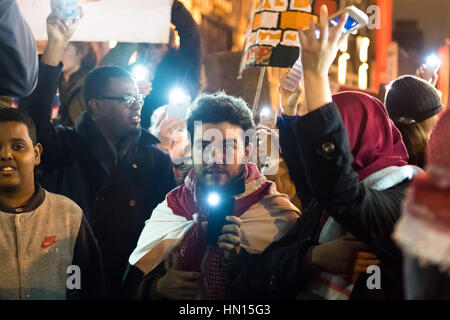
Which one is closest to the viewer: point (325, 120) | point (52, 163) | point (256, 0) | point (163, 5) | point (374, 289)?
point (325, 120)

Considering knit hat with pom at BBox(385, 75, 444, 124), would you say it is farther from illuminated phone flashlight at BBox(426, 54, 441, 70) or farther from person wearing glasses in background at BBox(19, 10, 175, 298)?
person wearing glasses in background at BBox(19, 10, 175, 298)

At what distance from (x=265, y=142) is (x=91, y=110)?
1.26 meters

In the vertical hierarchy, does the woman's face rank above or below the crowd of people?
above

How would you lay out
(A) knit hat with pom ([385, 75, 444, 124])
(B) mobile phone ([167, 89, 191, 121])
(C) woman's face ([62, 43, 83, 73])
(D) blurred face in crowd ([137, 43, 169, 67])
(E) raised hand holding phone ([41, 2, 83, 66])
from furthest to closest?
1. (D) blurred face in crowd ([137, 43, 169, 67])
2. (C) woman's face ([62, 43, 83, 73])
3. (B) mobile phone ([167, 89, 191, 121])
4. (A) knit hat with pom ([385, 75, 444, 124])
5. (E) raised hand holding phone ([41, 2, 83, 66])

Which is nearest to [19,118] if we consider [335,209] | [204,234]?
[204,234]

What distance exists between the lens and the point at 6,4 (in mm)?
2439

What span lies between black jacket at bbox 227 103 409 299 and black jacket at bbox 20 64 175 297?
1114mm

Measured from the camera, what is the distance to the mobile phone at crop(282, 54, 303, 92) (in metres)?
2.56

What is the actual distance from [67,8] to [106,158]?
0.99 meters

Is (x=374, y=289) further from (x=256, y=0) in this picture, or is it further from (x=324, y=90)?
(x=256, y=0)

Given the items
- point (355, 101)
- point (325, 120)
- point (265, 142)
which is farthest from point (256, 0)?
point (325, 120)

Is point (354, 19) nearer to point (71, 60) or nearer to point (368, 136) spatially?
point (368, 136)

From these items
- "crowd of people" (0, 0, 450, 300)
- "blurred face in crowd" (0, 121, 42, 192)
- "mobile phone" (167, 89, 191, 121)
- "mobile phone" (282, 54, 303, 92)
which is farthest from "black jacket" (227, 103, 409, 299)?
"mobile phone" (167, 89, 191, 121)

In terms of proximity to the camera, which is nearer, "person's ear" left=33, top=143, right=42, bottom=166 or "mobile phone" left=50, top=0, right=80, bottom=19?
"person's ear" left=33, top=143, right=42, bottom=166
